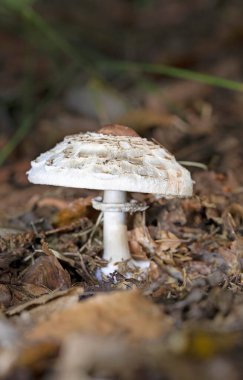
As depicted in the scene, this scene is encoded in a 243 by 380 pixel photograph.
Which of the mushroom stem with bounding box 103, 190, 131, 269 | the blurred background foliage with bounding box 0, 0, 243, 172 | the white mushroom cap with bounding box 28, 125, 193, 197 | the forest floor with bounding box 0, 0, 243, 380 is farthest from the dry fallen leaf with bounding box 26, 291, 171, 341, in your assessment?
the blurred background foliage with bounding box 0, 0, 243, 172

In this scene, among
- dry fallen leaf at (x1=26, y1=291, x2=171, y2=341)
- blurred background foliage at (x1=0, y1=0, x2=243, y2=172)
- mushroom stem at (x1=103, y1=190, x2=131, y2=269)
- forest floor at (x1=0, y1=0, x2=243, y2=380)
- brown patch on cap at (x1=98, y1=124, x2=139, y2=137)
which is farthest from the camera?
blurred background foliage at (x1=0, y1=0, x2=243, y2=172)

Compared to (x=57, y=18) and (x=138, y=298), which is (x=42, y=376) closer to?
(x=138, y=298)

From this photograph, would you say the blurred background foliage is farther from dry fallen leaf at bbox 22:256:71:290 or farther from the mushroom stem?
dry fallen leaf at bbox 22:256:71:290

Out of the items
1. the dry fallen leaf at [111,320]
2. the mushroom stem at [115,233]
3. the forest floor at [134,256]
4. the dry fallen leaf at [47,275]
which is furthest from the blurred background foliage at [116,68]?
the dry fallen leaf at [111,320]

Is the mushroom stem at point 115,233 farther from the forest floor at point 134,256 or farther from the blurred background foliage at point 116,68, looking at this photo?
the blurred background foliage at point 116,68

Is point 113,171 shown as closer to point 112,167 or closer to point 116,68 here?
point 112,167
